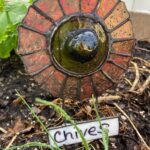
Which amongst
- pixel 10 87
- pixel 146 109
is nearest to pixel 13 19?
pixel 10 87

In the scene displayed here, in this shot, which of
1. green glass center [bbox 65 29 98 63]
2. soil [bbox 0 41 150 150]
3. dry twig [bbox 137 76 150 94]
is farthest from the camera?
dry twig [bbox 137 76 150 94]

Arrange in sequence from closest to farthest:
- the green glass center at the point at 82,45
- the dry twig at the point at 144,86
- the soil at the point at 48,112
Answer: the green glass center at the point at 82,45
the soil at the point at 48,112
the dry twig at the point at 144,86

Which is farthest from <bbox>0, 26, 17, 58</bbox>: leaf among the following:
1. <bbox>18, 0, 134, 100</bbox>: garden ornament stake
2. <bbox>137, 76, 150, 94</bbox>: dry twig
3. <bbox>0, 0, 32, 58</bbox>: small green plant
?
<bbox>137, 76, 150, 94</bbox>: dry twig

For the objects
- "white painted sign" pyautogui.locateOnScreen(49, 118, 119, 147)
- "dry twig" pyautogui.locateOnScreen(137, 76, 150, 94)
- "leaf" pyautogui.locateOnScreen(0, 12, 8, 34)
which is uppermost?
"leaf" pyautogui.locateOnScreen(0, 12, 8, 34)

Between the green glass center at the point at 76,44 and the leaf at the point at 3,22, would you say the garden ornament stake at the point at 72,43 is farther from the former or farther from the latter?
the leaf at the point at 3,22

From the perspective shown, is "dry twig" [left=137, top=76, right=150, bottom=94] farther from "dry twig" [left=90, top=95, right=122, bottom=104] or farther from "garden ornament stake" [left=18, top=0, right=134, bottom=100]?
"garden ornament stake" [left=18, top=0, right=134, bottom=100]

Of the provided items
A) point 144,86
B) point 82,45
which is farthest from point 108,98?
point 82,45

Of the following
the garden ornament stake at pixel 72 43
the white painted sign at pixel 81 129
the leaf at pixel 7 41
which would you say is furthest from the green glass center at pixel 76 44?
the leaf at pixel 7 41
